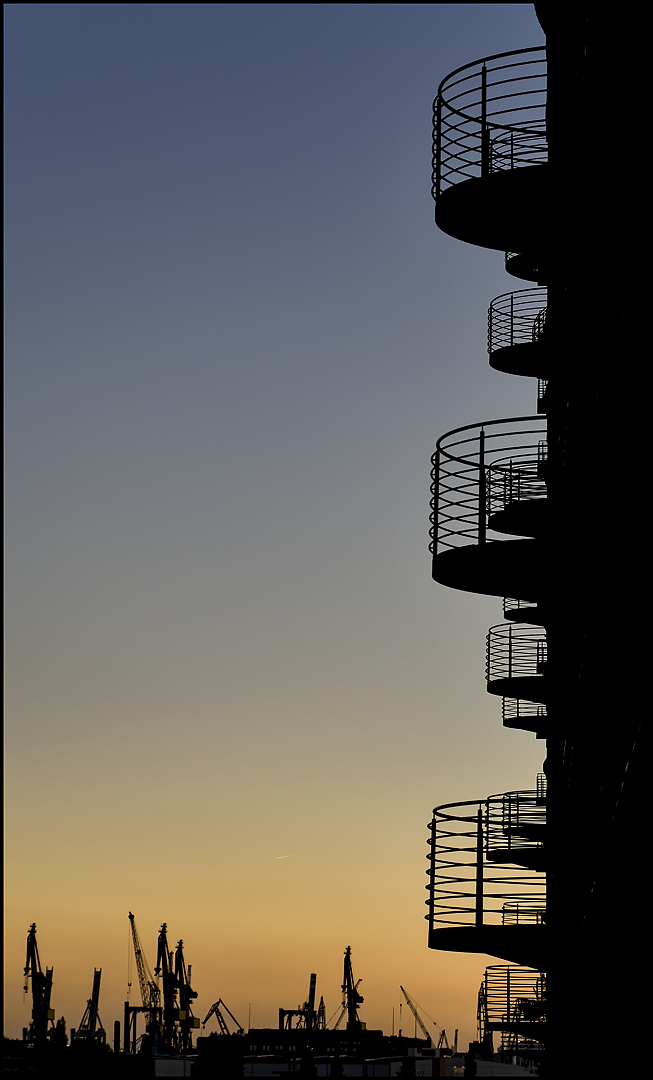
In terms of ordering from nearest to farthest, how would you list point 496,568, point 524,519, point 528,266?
point 496,568 < point 524,519 < point 528,266

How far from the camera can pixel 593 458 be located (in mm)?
13570

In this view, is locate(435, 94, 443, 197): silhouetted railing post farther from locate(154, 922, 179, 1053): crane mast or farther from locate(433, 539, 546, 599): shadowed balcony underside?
locate(154, 922, 179, 1053): crane mast

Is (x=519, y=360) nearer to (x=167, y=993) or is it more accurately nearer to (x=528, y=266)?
(x=528, y=266)

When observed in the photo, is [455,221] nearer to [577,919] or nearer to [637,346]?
[637,346]

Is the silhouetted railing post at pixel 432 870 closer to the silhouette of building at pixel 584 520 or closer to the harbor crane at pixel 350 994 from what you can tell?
the silhouette of building at pixel 584 520

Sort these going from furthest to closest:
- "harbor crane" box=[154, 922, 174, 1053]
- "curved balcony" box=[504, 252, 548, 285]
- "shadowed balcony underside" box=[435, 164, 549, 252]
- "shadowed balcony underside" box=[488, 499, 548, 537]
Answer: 1. "harbor crane" box=[154, 922, 174, 1053]
2. "curved balcony" box=[504, 252, 548, 285]
3. "shadowed balcony underside" box=[435, 164, 549, 252]
4. "shadowed balcony underside" box=[488, 499, 548, 537]

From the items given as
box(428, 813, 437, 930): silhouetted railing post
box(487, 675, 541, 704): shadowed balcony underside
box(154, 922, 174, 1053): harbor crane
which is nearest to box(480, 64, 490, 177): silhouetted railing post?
box(428, 813, 437, 930): silhouetted railing post

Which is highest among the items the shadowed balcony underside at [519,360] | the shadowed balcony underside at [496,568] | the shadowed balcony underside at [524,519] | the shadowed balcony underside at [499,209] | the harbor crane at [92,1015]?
the shadowed balcony underside at [519,360]

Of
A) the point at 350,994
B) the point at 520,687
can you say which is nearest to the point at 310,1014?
the point at 350,994

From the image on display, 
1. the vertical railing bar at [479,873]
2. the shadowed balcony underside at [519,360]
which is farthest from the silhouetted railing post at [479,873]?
the shadowed balcony underside at [519,360]

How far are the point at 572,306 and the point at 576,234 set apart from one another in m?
1.71

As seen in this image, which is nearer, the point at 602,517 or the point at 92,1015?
the point at 602,517

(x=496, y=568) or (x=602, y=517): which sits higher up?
(x=602, y=517)

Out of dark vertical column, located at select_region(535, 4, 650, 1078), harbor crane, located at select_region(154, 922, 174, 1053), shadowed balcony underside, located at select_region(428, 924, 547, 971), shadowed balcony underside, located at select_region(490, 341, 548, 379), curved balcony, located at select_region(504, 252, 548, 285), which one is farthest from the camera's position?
harbor crane, located at select_region(154, 922, 174, 1053)
